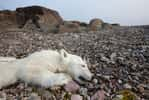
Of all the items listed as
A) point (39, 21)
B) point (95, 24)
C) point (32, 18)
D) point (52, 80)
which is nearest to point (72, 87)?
point (52, 80)

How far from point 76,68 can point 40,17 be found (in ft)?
46.0

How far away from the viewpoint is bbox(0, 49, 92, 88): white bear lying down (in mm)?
5957

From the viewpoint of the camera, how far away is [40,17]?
20.0 m

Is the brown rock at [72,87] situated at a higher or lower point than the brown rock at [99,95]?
higher

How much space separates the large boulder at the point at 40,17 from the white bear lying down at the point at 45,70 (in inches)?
474

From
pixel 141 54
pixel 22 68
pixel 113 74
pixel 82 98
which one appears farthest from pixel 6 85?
pixel 141 54

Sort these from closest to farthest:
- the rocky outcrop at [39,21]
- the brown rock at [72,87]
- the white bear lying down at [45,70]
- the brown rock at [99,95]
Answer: the brown rock at [99,95]
the brown rock at [72,87]
the white bear lying down at [45,70]
the rocky outcrop at [39,21]

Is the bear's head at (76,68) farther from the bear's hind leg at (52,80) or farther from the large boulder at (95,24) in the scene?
the large boulder at (95,24)

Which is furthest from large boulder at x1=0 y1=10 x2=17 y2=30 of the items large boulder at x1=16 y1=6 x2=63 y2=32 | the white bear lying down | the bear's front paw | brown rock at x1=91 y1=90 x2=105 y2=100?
brown rock at x1=91 y1=90 x2=105 y2=100

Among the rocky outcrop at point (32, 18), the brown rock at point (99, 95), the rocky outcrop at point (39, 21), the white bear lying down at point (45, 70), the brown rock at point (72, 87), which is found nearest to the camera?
the brown rock at point (99, 95)

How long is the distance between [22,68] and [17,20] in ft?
48.1

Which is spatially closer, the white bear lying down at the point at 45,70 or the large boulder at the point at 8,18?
the white bear lying down at the point at 45,70

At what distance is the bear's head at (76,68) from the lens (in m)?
6.23

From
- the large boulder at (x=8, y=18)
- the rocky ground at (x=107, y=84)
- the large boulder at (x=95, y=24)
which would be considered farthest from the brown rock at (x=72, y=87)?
the large boulder at (x=8, y=18)
